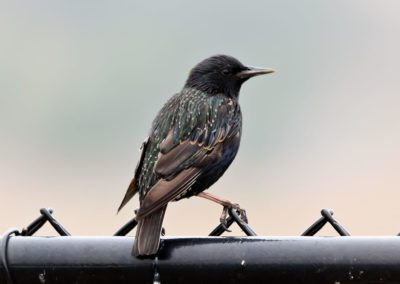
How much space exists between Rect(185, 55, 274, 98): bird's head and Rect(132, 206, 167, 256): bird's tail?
172 cm

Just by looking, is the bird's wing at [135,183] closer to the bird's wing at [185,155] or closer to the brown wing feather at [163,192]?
the bird's wing at [185,155]

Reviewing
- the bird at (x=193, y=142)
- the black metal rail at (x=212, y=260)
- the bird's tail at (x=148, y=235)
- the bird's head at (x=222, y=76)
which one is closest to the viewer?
the black metal rail at (x=212, y=260)

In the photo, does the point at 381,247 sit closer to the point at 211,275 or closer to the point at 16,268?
the point at 211,275

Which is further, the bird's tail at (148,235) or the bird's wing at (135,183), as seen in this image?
the bird's wing at (135,183)

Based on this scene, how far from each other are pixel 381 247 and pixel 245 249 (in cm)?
35

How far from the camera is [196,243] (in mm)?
2299

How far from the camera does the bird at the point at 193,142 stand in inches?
128

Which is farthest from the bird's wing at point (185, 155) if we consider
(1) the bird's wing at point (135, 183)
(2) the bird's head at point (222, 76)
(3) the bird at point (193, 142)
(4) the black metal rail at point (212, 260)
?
(4) the black metal rail at point (212, 260)

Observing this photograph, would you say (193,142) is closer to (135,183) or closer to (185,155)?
(185,155)

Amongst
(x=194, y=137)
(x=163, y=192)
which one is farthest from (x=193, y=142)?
(x=163, y=192)

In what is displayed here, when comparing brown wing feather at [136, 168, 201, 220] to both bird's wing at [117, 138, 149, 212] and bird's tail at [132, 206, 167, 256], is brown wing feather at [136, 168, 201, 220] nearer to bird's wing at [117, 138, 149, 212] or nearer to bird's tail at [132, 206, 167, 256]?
bird's tail at [132, 206, 167, 256]

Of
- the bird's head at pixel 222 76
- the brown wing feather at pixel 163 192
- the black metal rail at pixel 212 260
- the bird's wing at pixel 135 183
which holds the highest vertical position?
the bird's head at pixel 222 76

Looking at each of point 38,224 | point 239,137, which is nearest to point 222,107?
point 239,137

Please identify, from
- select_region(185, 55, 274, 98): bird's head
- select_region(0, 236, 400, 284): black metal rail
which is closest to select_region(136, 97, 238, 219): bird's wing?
select_region(185, 55, 274, 98): bird's head
